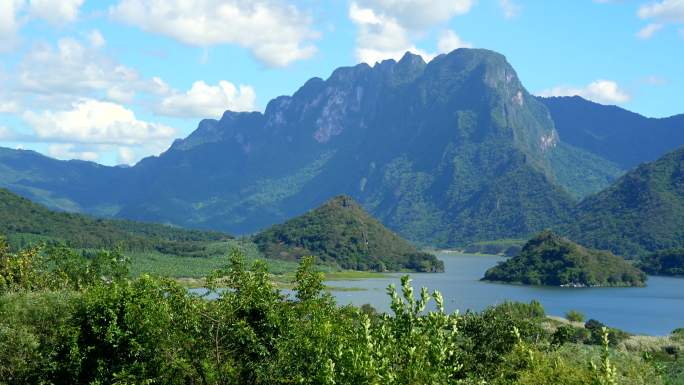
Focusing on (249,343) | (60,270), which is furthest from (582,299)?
(249,343)

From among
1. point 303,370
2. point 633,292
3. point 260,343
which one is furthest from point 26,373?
point 633,292

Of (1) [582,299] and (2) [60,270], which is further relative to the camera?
(1) [582,299]

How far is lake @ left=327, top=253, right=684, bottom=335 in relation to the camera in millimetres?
132375

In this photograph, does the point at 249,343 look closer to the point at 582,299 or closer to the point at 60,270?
the point at 60,270

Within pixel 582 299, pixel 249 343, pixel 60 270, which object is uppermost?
pixel 60 270

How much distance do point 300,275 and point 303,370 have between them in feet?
21.7

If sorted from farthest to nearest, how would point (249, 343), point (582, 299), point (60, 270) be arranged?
1. point (582, 299)
2. point (60, 270)
3. point (249, 343)

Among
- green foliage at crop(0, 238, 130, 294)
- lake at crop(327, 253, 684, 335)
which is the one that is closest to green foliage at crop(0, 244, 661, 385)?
green foliage at crop(0, 238, 130, 294)

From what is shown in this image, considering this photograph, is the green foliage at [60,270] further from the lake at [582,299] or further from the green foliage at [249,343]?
the lake at [582,299]

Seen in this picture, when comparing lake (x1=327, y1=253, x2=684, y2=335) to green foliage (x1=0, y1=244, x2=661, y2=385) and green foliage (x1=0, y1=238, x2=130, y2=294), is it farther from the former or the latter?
green foliage (x1=0, y1=244, x2=661, y2=385)

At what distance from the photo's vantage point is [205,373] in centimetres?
2683

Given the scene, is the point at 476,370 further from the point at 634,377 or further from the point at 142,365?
the point at 142,365

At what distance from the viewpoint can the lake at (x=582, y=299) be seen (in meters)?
132

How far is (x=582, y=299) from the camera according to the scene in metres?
170
